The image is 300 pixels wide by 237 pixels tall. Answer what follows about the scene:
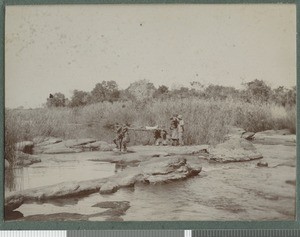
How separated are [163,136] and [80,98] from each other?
1.62 feet

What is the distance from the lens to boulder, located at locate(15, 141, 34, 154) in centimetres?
308

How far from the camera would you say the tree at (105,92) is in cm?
308

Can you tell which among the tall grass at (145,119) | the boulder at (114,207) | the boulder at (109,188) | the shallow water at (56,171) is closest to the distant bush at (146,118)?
the tall grass at (145,119)

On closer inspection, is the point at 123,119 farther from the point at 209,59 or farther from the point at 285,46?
the point at 285,46

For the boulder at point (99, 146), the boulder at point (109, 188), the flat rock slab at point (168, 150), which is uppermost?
the boulder at point (99, 146)

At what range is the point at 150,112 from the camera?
122 inches

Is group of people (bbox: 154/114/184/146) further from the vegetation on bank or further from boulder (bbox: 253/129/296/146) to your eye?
boulder (bbox: 253/129/296/146)

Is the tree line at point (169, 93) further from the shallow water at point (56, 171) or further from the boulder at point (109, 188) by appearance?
the boulder at point (109, 188)

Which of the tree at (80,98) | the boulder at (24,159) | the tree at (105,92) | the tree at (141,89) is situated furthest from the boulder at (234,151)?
the boulder at (24,159)

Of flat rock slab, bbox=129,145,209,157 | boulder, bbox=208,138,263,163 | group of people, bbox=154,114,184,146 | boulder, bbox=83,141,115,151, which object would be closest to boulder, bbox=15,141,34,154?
boulder, bbox=83,141,115,151

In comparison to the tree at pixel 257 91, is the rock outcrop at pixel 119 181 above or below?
below

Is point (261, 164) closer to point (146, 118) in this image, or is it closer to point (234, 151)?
point (234, 151)

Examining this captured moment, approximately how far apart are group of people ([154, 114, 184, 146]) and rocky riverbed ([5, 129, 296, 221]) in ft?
0.11

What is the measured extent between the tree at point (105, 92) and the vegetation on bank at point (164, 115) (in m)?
0.02
